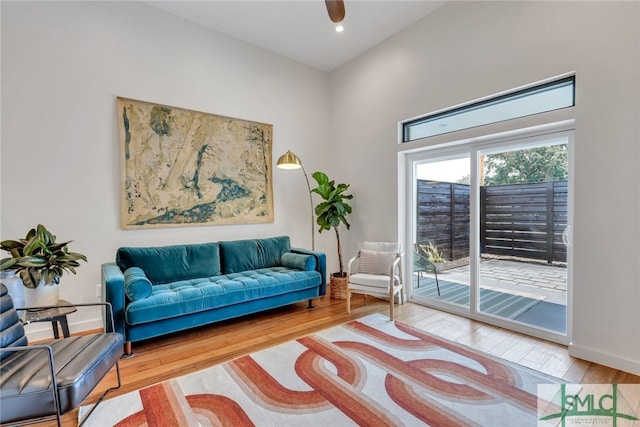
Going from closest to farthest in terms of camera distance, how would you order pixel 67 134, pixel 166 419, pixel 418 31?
1. pixel 166 419
2. pixel 67 134
3. pixel 418 31

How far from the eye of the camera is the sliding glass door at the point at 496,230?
Result: 2.87 meters

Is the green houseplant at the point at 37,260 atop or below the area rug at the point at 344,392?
atop

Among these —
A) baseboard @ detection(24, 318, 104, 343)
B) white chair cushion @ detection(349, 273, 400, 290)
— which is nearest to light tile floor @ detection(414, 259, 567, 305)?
white chair cushion @ detection(349, 273, 400, 290)

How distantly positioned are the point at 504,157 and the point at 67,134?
4778 millimetres

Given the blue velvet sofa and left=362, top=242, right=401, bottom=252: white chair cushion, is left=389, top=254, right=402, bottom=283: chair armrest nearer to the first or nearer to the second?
left=362, top=242, right=401, bottom=252: white chair cushion

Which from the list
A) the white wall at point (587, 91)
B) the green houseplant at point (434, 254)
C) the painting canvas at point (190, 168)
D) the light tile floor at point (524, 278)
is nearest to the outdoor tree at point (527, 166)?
the white wall at point (587, 91)

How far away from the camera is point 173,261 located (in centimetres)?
340

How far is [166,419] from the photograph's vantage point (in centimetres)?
180

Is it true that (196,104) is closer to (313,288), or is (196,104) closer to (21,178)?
(21,178)

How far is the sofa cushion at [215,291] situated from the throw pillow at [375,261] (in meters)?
0.65

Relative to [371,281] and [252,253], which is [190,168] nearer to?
[252,253]

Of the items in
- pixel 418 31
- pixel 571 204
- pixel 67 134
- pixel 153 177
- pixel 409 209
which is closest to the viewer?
pixel 571 204

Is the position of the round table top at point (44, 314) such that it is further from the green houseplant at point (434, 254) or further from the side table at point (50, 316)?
the green houseplant at point (434, 254)

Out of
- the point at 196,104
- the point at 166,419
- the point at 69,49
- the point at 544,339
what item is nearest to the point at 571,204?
the point at 544,339
